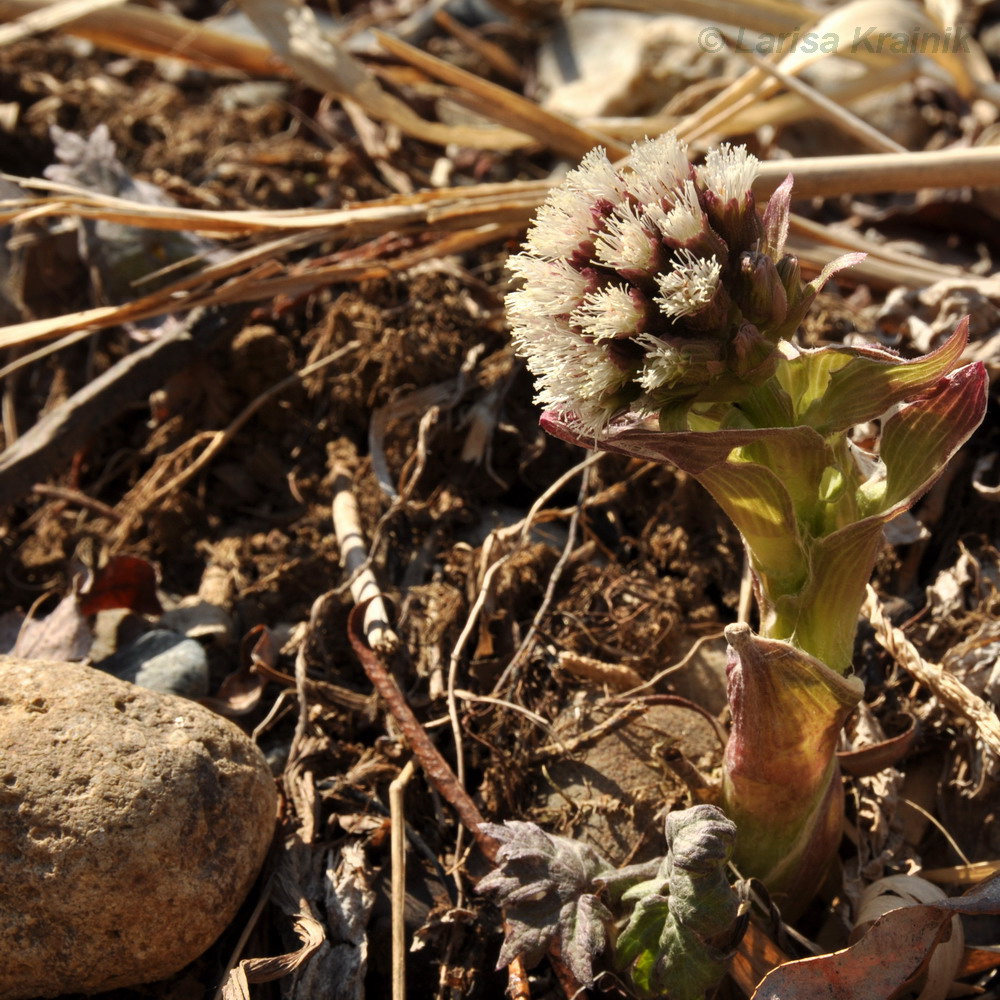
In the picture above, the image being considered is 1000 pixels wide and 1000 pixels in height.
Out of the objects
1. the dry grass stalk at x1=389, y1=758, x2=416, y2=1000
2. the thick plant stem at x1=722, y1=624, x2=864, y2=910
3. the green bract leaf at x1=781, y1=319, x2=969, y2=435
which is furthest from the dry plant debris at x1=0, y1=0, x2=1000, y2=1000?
the green bract leaf at x1=781, y1=319, x2=969, y2=435

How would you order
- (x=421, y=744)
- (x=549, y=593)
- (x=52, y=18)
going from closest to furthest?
(x=421, y=744) → (x=549, y=593) → (x=52, y=18)

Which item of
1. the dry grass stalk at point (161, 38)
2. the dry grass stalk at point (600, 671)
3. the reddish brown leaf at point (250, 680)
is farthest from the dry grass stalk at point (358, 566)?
the dry grass stalk at point (161, 38)

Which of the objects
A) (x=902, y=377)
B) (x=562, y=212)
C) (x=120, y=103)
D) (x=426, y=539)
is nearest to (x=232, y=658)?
(x=426, y=539)

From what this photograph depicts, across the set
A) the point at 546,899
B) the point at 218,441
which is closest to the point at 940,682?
the point at 546,899

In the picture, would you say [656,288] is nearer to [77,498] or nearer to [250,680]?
[250,680]

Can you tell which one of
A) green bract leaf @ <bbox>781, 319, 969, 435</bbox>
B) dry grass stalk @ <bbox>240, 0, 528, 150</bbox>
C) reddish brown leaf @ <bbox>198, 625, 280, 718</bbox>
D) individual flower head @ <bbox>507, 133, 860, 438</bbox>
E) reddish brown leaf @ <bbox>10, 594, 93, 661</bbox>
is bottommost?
reddish brown leaf @ <bbox>198, 625, 280, 718</bbox>

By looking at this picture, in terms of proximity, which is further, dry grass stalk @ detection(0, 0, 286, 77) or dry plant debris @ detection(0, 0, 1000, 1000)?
dry grass stalk @ detection(0, 0, 286, 77)

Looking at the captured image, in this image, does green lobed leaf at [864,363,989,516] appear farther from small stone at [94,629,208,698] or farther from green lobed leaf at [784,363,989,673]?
small stone at [94,629,208,698]

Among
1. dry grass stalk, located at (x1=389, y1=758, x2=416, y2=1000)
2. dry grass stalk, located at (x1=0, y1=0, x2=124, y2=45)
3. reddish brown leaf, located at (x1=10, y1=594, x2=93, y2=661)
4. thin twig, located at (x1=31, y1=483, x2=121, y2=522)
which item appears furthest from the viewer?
dry grass stalk, located at (x1=0, y1=0, x2=124, y2=45)
